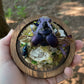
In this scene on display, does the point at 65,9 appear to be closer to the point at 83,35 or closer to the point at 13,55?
the point at 83,35

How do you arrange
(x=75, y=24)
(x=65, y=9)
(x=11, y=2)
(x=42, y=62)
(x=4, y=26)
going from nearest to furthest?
(x=42, y=62), (x=4, y=26), (x=75, y=24), (x=65, y=9), (x=11, y=2)

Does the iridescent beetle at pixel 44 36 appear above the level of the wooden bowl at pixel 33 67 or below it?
above

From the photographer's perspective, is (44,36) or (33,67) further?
(33,67)

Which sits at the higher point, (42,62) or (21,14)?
(21,14)

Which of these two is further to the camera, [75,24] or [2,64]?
[75,24]

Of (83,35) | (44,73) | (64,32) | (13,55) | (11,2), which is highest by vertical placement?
(11,2)

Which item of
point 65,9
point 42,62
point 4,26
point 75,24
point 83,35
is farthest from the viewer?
point 65,9

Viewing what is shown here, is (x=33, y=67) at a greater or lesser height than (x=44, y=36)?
lesser

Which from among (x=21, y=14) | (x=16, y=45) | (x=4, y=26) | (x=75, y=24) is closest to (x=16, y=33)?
(x=16, y=45)

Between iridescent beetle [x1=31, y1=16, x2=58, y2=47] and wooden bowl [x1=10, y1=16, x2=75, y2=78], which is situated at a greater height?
iridescent beetle [x1=31, y1=16, x2=58, y2=47]

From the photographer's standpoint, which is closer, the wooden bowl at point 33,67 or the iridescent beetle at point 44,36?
the iridescent beetle at point 44,36

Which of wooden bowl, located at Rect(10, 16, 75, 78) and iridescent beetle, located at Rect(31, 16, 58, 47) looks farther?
wooden bowl, located at Rect(10, 16, 75, 78)
